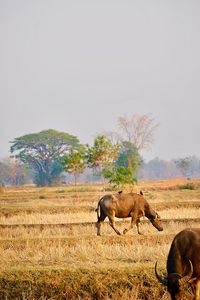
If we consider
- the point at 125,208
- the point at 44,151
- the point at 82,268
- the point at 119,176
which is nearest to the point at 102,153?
the point at 119,176

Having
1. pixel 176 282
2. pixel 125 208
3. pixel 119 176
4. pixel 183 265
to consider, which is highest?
pixel 119 176

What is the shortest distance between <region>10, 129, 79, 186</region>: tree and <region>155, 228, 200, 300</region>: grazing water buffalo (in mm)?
58312

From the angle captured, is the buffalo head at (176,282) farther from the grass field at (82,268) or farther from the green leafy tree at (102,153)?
the green leafy tree at (102,153)

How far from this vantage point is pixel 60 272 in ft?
28.9

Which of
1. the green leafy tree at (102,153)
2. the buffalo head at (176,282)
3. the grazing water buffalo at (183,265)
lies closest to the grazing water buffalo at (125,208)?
the grazing water buffalo at (183,265)

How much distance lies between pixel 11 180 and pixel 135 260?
7957 cm

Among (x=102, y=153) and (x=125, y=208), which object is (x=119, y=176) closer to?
(x=102, y=153)

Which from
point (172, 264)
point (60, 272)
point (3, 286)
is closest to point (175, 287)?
point (172, 264)

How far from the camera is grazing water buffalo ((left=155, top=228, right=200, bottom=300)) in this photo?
7.42 meters

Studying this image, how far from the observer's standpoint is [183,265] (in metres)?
7.84

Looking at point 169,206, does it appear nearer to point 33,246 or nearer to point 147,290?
point 33,246

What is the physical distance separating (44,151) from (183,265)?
6211cm

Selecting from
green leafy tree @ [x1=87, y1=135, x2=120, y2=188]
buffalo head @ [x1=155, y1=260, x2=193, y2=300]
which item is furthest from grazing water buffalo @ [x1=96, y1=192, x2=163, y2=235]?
green leafy tree @ [x1=87, y1=135, x2=120, y2=188]

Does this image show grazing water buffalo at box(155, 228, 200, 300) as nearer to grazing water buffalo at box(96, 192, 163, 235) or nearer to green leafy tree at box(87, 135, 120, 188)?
grazing water buffalo at box(96, 192, 163, 235)
